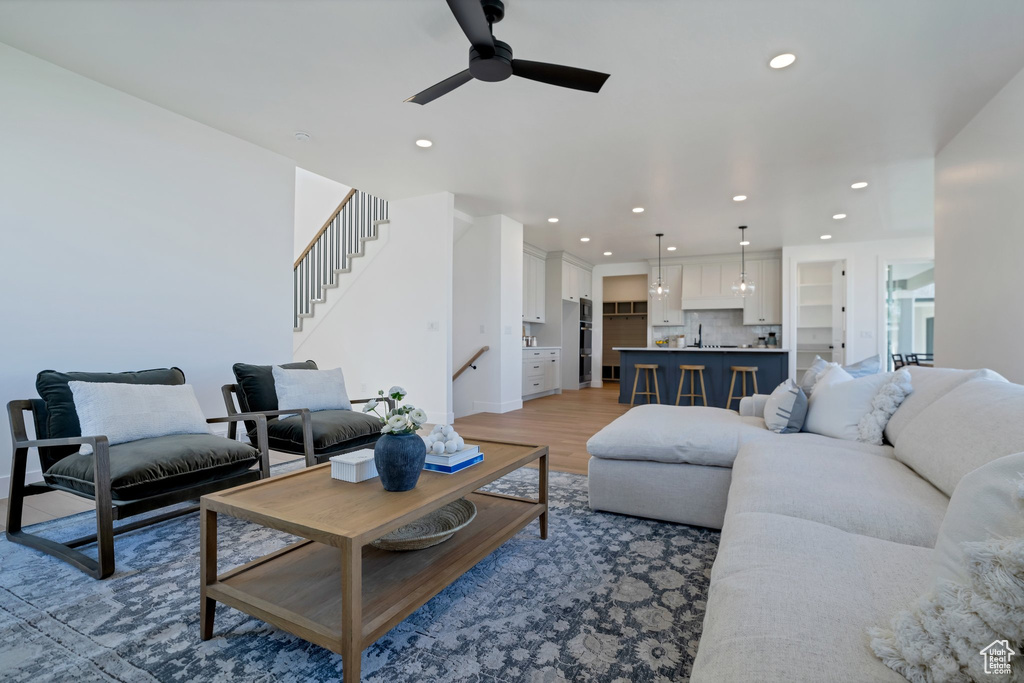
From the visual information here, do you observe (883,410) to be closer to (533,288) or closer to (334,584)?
(334,584)

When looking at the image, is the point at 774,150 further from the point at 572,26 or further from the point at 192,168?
the point at 192,168

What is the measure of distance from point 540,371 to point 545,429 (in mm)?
2996

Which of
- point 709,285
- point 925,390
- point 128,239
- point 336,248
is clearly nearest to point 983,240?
point 925,390

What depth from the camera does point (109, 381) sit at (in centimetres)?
254

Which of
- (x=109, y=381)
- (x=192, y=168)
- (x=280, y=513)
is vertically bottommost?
(x=280, y=513)

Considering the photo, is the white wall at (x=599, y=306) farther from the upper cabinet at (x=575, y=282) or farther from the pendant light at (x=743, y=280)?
the pendant light at (x=743, y=280)

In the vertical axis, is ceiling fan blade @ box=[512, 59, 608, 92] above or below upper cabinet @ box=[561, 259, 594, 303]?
above

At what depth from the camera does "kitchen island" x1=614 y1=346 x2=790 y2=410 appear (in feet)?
21.4

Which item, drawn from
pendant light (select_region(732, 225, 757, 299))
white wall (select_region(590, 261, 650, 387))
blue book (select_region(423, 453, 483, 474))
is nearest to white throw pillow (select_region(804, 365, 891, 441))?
blue book (select_region(423, 453, 483, 474))

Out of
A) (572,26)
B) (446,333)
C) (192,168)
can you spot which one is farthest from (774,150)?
(192,168)

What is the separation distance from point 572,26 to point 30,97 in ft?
11.0

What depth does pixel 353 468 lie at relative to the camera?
5.70ft

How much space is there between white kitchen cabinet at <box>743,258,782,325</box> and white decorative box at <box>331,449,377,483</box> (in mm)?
8478

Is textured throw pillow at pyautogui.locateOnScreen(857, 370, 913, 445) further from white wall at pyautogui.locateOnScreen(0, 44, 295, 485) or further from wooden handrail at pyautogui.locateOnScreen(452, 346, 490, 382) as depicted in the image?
wooden handrail at pyautogui.locateOnScreen(452, 346, 490, 382)
